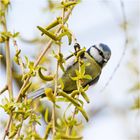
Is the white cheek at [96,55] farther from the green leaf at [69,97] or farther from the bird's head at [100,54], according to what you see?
the green leaf at [69,97]

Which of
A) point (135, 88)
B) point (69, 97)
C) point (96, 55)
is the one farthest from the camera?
point (96, 55)

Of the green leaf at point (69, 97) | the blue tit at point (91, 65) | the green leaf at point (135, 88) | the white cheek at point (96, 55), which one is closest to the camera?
the green leaf at point (69, 97)

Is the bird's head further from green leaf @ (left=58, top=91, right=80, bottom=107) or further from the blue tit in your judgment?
green leaf @ (left=58, top=91, right=80, bottom=107)

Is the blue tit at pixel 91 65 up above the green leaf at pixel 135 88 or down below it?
above

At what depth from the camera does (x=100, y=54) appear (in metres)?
2.58

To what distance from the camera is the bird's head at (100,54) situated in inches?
99.3

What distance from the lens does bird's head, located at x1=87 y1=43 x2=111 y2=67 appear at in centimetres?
252

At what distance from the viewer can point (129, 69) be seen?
8.16 ft


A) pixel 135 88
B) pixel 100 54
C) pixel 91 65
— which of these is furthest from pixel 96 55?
pixel 135 88

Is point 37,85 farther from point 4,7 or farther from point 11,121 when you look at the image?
point 11,121

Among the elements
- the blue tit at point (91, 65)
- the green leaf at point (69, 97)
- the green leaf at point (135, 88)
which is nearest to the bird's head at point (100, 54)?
the blue tit at point (91, 65)

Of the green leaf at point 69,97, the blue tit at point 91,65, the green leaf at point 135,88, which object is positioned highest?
the blue tit at point 91,65

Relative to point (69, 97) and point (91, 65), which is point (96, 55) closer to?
point (91, 65)

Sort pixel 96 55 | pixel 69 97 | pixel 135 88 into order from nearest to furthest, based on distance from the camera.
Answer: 1. pixel 69 97
2. pixel 135 88
3. pixel 96 55
